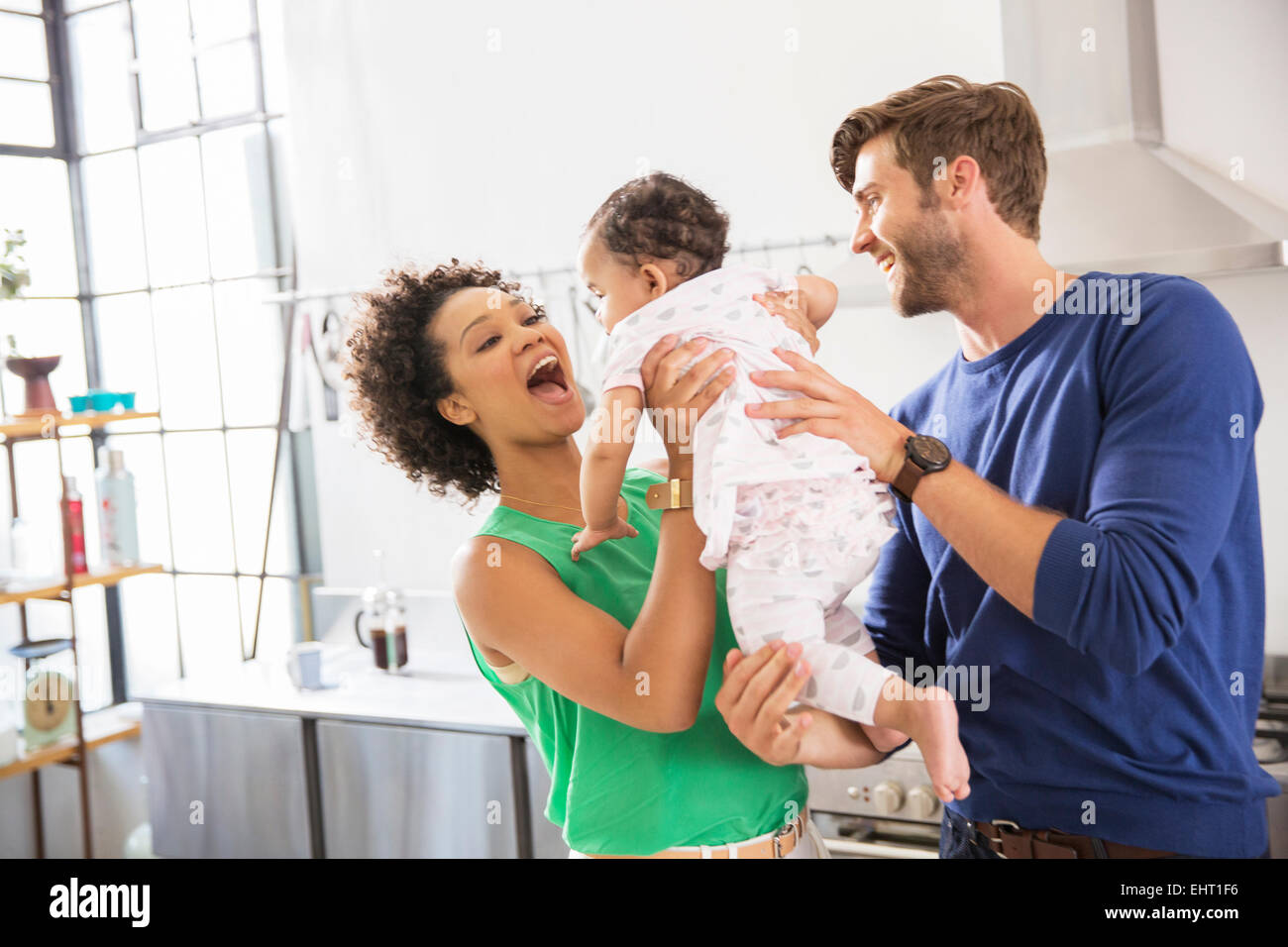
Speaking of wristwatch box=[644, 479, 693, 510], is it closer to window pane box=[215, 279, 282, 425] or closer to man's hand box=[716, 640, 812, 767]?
man's hand box=[716, 640, 812, 767]

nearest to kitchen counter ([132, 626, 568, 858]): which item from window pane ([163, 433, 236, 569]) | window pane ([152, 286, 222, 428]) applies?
window pane ([163, 433, 236, 569])

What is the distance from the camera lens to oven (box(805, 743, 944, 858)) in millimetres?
1960

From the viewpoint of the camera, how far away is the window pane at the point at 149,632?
3498 millimetres

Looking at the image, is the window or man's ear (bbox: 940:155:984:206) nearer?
man's ear (bbox: 940:155:984:206)

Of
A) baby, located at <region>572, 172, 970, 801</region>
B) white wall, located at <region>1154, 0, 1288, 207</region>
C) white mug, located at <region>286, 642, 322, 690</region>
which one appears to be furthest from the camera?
white mug, located at <region>286, 642, 322, 690</region>

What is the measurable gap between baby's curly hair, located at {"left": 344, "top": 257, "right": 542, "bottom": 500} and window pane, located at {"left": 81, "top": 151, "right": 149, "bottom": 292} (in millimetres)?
2443

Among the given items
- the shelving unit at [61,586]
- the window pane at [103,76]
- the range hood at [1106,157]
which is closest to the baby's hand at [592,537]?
the range hood at [1106,157]

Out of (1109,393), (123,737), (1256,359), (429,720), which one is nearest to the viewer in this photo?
(1109,393)

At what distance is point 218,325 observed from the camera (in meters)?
3.27

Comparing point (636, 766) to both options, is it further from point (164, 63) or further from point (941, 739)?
point (164, 63)
